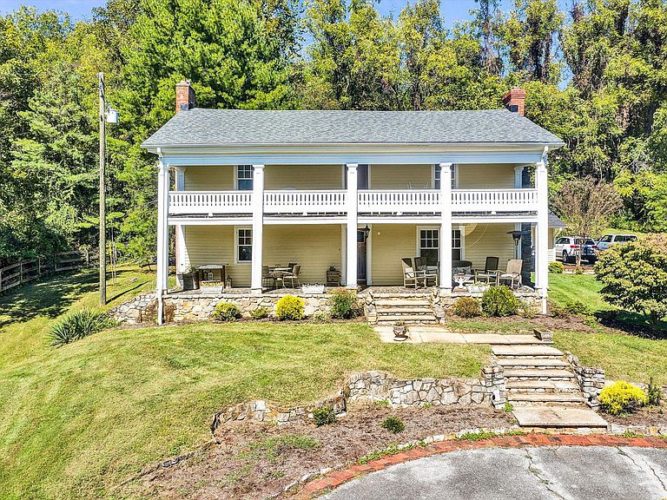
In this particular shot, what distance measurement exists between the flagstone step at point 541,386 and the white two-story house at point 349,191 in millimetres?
6615

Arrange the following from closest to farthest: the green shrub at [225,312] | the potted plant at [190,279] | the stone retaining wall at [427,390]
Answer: the stone retaining wall at [427,390] → the green shrub at [225,312] → the potted plant at [190,279]

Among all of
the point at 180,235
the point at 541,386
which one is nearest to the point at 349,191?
the point at 180,235

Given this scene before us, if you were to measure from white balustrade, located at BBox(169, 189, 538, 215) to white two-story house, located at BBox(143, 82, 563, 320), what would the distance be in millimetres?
39

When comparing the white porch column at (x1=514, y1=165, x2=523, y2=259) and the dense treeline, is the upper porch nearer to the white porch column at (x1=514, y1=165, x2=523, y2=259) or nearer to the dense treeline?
the white porch column at (x1=514, y1=165, x2=523, y2=259)

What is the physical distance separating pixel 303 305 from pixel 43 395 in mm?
8141

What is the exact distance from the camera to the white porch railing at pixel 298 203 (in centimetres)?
1764

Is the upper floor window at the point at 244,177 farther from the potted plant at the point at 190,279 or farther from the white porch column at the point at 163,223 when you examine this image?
the potted plant at the point at 190,279

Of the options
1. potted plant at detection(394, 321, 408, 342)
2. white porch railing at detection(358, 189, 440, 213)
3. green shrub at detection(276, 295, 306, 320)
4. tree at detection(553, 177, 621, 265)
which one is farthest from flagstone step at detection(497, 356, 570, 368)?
tree at detection(553, 177, 621, 265)

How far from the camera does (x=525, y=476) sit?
756 cm

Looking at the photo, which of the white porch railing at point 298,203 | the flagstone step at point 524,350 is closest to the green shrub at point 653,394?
the flagstone step at point 524,350

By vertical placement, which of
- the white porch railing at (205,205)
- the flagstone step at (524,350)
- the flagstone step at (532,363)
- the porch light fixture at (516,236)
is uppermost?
the white porch railing at (205,205)

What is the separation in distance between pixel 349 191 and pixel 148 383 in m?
10.1

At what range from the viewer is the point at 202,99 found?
93.0 feet

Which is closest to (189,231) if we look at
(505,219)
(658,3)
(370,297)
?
(370,297)
